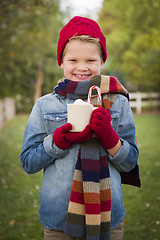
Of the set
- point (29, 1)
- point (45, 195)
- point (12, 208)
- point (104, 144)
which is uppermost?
point (29, 1)

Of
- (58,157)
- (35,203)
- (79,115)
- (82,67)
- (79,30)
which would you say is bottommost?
(35,203)

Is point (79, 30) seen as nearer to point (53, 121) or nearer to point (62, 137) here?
point (53, 121)

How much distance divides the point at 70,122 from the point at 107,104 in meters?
0.34

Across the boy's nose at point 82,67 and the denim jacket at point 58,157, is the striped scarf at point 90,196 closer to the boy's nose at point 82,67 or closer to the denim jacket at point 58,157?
the denim jacket at point 58,157

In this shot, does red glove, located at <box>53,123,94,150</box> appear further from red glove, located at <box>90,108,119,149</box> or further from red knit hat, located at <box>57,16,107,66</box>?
red knit hat, located at <box>57,16,107,66</box>

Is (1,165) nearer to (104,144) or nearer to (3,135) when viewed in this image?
(3,135)

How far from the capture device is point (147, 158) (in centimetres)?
802

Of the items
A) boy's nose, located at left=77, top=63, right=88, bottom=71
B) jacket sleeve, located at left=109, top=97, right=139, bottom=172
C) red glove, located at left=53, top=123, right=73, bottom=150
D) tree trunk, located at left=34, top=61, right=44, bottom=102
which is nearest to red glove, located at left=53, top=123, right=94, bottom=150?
red glove, located at left=53, top=123, right=73, bottom=150

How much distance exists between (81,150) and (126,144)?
11.1 inches

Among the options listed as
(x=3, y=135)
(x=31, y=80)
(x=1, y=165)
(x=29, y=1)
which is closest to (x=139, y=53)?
(x=31, y=80)

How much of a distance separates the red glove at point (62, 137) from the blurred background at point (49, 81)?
995mm

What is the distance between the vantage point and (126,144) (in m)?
1.87

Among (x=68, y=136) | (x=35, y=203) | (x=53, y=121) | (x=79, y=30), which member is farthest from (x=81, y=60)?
(x=35, y=203)

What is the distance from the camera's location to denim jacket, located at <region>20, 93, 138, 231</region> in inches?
74.2
